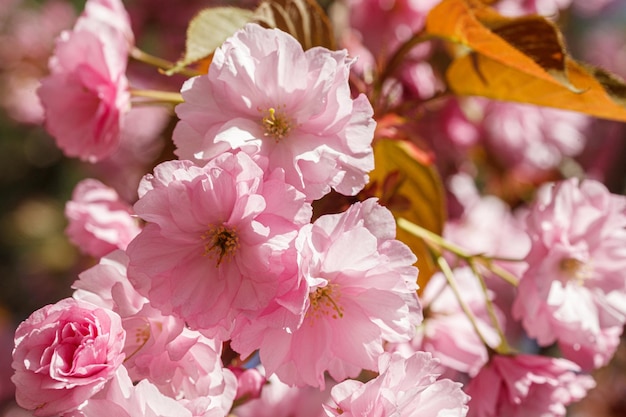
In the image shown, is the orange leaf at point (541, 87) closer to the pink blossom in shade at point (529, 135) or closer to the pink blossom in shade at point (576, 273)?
the pink blossom in shade at point (576, 273)

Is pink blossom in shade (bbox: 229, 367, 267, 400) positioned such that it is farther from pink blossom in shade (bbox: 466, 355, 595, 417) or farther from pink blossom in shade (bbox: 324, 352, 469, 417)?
pink blossom in shade (bbox: 466, 355, 595, 417)

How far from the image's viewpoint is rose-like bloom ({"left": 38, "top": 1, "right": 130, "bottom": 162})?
97cm

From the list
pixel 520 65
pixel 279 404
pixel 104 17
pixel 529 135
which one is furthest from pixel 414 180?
pixel 529 135

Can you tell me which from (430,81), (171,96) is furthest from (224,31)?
(430,81)

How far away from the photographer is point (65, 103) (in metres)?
1.02

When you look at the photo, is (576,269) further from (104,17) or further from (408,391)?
(104,17)

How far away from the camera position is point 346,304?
2.52 feet

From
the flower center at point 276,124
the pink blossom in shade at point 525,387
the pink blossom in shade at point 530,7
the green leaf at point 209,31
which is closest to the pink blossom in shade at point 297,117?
the flower center at point 276,124

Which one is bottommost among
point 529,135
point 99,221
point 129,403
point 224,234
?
point 529,135

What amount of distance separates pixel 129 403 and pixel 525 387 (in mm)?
471

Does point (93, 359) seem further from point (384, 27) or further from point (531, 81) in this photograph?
point (384, 27)

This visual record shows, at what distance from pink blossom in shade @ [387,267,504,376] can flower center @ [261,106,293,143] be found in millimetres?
329

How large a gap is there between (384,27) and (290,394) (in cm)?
79

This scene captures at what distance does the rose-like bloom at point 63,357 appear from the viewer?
69cm
